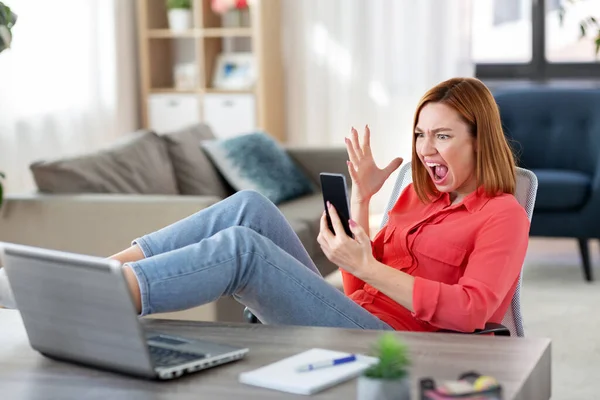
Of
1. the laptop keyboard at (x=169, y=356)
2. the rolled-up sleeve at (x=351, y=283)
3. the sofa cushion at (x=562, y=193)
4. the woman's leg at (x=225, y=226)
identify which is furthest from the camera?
the sofa cushion at (x=562, y=193)

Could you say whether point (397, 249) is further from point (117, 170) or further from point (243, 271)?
point (117, 170)

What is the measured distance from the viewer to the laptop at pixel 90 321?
1641 millimetres

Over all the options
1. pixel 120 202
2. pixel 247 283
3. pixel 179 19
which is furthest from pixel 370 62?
pixel 247 283

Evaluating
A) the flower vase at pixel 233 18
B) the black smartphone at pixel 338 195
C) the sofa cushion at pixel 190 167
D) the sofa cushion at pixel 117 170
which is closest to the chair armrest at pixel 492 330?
the black smartphone at pixel 338 195

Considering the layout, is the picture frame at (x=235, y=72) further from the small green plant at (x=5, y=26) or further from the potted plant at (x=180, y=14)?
the small green plant at (x=5, y=26)

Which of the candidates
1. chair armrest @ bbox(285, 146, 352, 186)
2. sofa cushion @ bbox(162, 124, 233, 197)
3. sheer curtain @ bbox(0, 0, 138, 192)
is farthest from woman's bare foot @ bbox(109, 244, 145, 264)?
sheer curtain @ bbox(0, 0, 138, 192)

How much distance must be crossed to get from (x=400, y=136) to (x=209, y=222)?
4.26 m

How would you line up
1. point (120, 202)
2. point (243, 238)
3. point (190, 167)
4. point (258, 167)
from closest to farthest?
point (243, 238) < point (120, 202) < point (190, 167) < point (258, 167)

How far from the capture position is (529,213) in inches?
89.4

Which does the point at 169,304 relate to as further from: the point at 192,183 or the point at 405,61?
the point at 405,61

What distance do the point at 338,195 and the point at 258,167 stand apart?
98.8 inches

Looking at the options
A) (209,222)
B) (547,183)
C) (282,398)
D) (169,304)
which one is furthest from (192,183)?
(282,398)

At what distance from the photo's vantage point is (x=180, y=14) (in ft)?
20.4

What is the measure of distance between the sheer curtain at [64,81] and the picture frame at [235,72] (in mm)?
539
